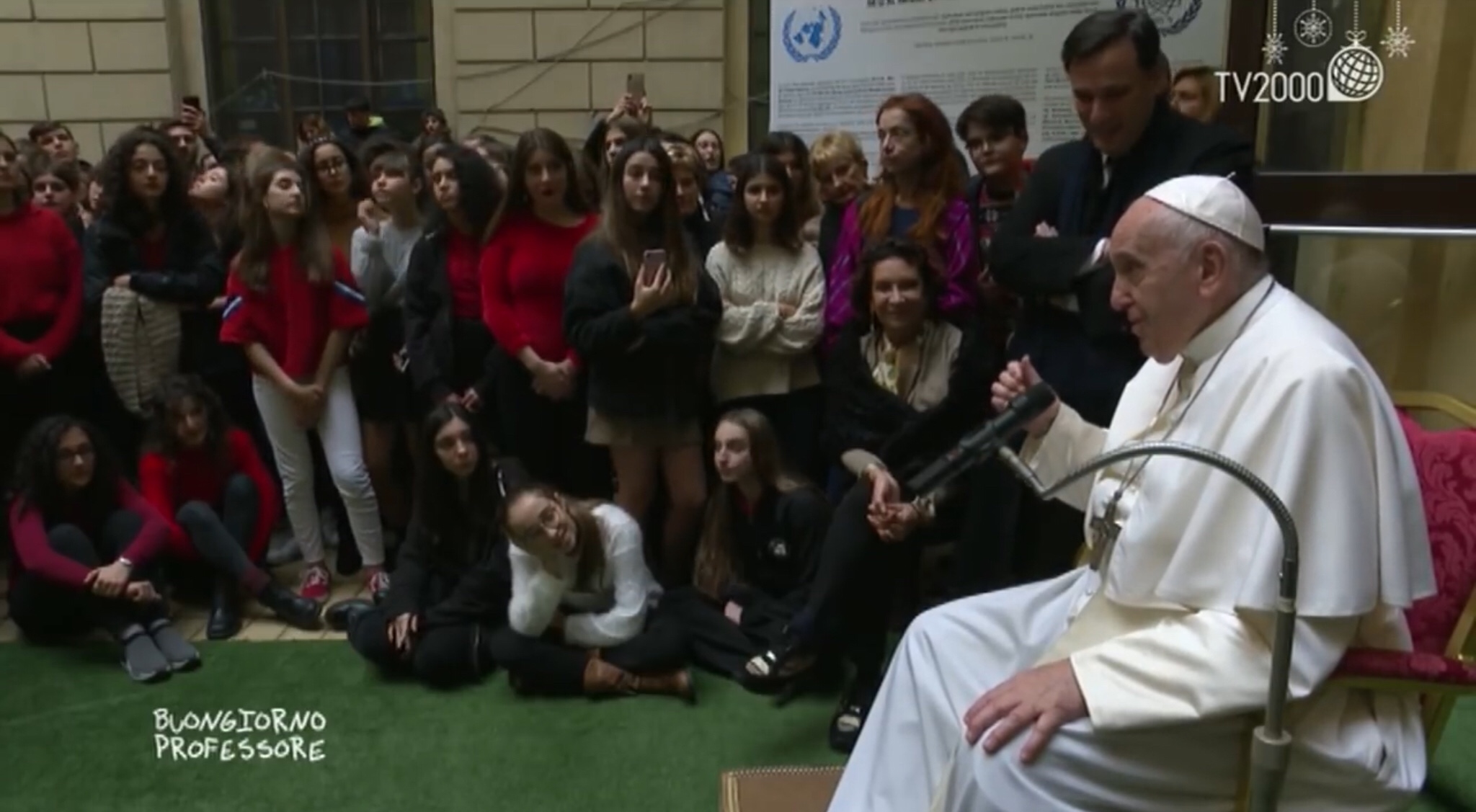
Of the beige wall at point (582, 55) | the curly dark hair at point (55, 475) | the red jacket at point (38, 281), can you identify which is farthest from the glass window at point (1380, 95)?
the beige wall at point (582, 55)

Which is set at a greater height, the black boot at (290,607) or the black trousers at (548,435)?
the black trousers at (548,435)

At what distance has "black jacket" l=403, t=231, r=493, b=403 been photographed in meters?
3.58

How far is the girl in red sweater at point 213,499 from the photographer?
11.9ft

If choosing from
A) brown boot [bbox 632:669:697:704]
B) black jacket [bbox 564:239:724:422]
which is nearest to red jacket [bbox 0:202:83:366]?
black jacket [bbox 564:239:724:422]

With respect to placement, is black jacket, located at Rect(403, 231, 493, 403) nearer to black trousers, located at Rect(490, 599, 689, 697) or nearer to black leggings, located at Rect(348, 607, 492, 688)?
black leggings, located at Rect(348, 607, 492, 688)

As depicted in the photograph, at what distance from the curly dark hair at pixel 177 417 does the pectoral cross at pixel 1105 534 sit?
2863 millimetres

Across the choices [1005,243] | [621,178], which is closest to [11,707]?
[621,178]

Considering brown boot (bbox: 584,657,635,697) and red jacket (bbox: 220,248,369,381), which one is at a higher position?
red jacket (bbox: 220,248,369,381)

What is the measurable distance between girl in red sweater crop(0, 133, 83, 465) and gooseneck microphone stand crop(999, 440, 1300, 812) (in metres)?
3.52

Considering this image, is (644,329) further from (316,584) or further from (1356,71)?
(1356,71)

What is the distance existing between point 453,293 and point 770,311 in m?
1.00

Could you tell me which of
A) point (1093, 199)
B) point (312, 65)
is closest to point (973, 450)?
point (1093, 199)

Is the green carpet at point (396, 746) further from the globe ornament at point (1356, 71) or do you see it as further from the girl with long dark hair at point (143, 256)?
the globe ornament at point (1356, 71)

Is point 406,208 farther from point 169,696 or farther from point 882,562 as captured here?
point 882,562
